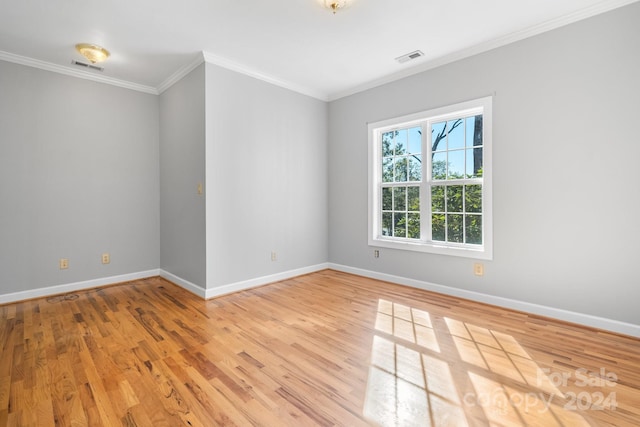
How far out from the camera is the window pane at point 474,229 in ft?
11.1

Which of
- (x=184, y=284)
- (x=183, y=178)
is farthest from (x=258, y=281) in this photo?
(x=183, y=178)

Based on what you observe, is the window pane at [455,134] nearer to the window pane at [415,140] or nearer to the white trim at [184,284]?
the window pane at [415,140]

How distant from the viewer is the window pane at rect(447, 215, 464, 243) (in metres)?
3.55

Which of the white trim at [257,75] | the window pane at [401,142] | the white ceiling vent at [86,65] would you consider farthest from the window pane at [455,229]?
the white ceiling vent at [86,65]

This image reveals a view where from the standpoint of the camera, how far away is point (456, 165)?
3.59 m

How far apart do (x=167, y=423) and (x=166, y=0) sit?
3011mm

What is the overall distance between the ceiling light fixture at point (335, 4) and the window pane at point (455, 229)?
2.50 m

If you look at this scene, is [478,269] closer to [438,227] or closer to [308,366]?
[438,227]

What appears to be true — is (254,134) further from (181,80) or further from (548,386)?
(548,386)

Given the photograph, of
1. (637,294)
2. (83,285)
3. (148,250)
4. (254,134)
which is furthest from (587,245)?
(83,285)

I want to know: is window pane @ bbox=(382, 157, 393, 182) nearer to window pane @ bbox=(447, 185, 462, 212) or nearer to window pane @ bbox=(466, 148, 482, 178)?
window pane @ bbox=(447, 185, 462, 212)

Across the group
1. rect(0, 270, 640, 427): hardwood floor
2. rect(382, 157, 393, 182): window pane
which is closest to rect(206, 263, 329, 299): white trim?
rect(0, 270, 640, 427): hardwood floor

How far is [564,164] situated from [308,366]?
2.85 metres

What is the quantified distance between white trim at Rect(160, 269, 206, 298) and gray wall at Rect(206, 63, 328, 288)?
16 cm
